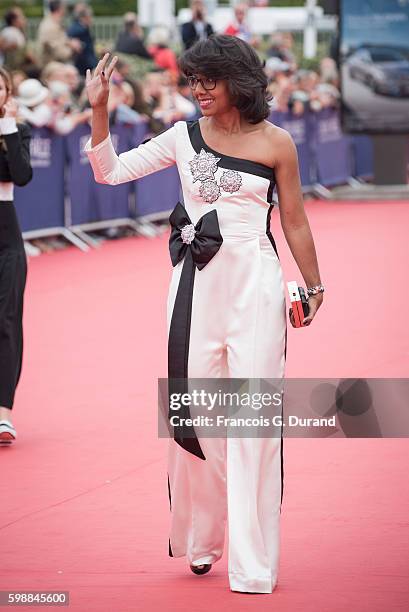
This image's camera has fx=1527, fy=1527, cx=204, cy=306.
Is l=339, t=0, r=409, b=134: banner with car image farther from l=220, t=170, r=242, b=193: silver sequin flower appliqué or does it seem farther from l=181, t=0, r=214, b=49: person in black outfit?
l=220, t=170, r=242, b=193: silver sequin flower appliqué

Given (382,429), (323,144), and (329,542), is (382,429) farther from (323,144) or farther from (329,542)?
(323,144)

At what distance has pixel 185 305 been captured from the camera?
5656mm

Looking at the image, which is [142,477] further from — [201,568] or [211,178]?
[211,178]

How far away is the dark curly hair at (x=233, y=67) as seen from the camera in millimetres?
5520

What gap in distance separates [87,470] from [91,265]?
364 inches

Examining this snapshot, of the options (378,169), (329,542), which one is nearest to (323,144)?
(378,169)

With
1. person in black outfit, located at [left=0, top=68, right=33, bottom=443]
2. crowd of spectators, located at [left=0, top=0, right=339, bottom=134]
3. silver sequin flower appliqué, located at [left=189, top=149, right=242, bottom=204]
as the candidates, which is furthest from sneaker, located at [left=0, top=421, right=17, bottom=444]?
crowd of spectators, located at [left=0, top=0, right=339, bottom=134]

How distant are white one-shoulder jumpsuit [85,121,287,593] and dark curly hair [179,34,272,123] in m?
0.21

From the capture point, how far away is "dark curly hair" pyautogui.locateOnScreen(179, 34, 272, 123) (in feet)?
18.1

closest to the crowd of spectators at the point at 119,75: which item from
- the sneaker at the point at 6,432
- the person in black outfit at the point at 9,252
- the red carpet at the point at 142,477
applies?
the red carpet at the point at 142,477

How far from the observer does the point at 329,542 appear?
6270 mm

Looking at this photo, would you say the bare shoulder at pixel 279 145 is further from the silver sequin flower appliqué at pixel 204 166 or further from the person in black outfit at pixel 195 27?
the person in black outfit at pixel 195 27

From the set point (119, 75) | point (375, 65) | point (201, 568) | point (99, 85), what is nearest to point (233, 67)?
point (99, 85)

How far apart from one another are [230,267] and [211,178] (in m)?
0.34
